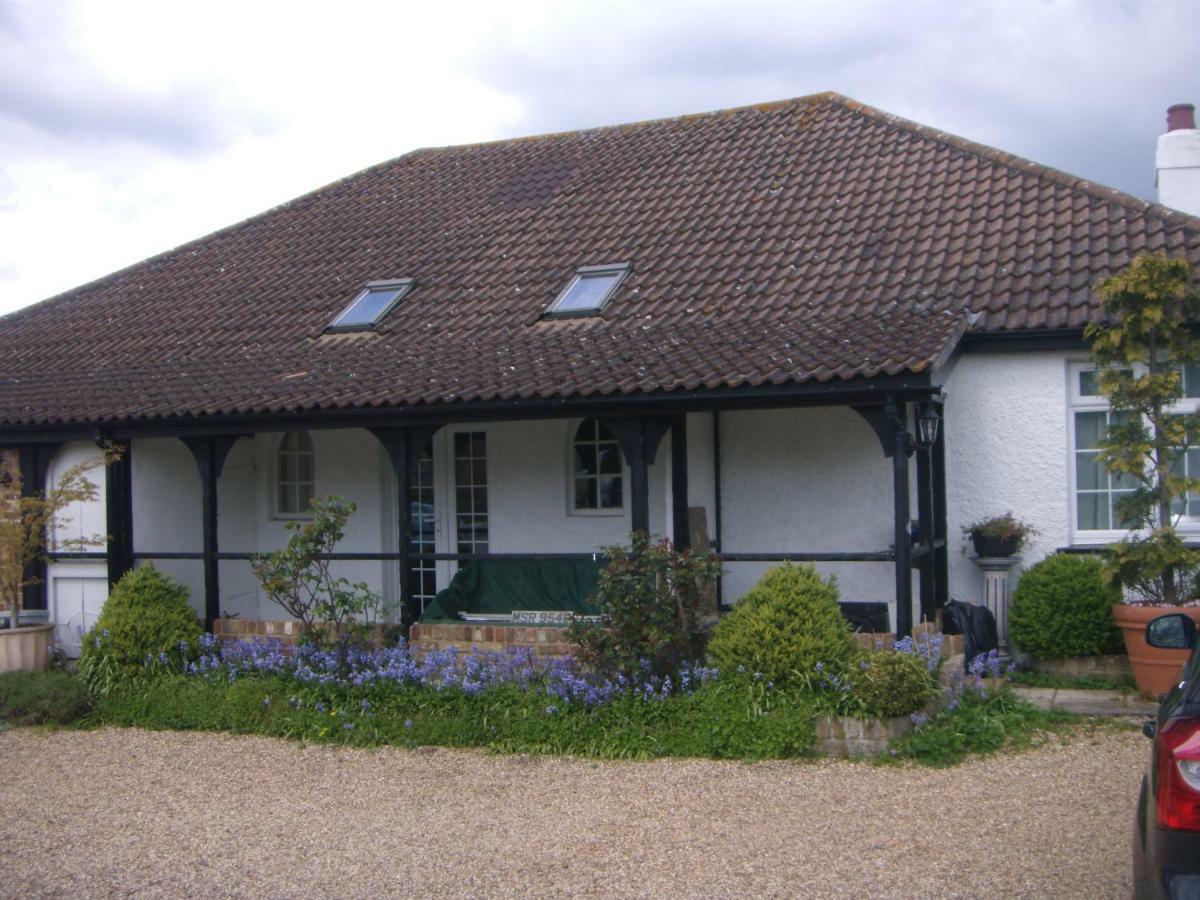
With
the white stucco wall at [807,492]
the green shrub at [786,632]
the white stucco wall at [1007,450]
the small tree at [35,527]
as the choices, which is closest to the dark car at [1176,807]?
the green shrub at [786,632]

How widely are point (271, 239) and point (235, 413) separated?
6528 mm

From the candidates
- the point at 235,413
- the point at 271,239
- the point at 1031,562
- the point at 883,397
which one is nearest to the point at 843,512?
the point at 1031,562

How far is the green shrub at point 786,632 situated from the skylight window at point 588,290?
4.33 m

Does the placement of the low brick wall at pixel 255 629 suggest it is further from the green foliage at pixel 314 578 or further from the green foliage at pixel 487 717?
the green foliage at pixel 487 717

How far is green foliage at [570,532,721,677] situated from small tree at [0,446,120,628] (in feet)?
18.2

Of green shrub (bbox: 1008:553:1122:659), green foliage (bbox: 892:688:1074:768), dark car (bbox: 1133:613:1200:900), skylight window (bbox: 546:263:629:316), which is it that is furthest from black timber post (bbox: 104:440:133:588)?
dark car (bbox: 1133:613:1200:900)

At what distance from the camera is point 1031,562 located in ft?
34.8

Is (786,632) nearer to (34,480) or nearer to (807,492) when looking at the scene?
(807,492)

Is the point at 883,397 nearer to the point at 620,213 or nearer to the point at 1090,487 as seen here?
the point at 1090,487

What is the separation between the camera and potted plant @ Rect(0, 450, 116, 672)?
11125 mm

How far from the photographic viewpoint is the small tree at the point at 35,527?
438 inches

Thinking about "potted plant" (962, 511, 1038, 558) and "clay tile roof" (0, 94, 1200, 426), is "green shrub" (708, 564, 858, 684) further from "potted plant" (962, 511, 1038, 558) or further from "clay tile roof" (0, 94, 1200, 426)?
"potted plant" (962, 511, 1038, 558)

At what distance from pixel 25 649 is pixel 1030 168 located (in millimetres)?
11129

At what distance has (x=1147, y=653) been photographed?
29.5ft
